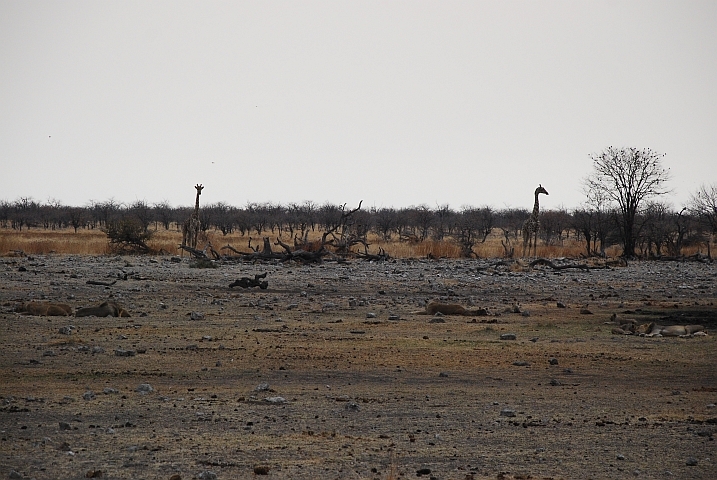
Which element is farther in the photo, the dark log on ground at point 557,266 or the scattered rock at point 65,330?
the dark log on ground at point 557,266

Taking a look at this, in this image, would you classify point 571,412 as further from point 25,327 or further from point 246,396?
point 25,327

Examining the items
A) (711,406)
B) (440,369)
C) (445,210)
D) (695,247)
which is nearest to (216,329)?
(440,369)

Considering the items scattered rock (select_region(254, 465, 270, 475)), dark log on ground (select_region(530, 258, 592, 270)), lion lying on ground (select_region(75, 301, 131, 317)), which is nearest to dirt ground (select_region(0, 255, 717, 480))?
scattered rock (select_region(254, 465, 270, 475))

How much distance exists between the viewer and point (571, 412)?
877 cm

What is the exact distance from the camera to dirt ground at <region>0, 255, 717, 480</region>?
678 centimetres

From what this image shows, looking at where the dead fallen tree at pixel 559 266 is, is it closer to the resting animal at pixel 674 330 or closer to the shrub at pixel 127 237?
the resting animal at pixel 674 330

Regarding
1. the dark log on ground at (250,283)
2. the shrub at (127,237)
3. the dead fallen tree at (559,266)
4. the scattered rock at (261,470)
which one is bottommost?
the scattered rock at (261,470)

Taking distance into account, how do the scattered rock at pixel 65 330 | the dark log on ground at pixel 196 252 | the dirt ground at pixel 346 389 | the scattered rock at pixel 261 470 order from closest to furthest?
the scattered rock at pixel 261 470 → the dirt ground at pixel 346 389 → the scattered rock at pixel 65 330 → the dark log on ground at pixel 196 252

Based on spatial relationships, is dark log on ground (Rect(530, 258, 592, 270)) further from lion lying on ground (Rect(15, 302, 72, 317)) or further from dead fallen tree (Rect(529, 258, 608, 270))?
lion lying on ground (Rect(15, 302, 72, 317))

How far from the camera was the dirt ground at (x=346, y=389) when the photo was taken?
678 cm

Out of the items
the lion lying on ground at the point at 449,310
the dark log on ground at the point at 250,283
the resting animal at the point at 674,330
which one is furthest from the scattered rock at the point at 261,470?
the dark log on ground at the point at 250,283

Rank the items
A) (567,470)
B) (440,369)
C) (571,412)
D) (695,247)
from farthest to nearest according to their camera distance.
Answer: (695,247), (440,369), (571,412), (567,470)

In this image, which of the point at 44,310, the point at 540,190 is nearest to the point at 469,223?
the point at 540,190

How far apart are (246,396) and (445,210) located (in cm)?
7049
